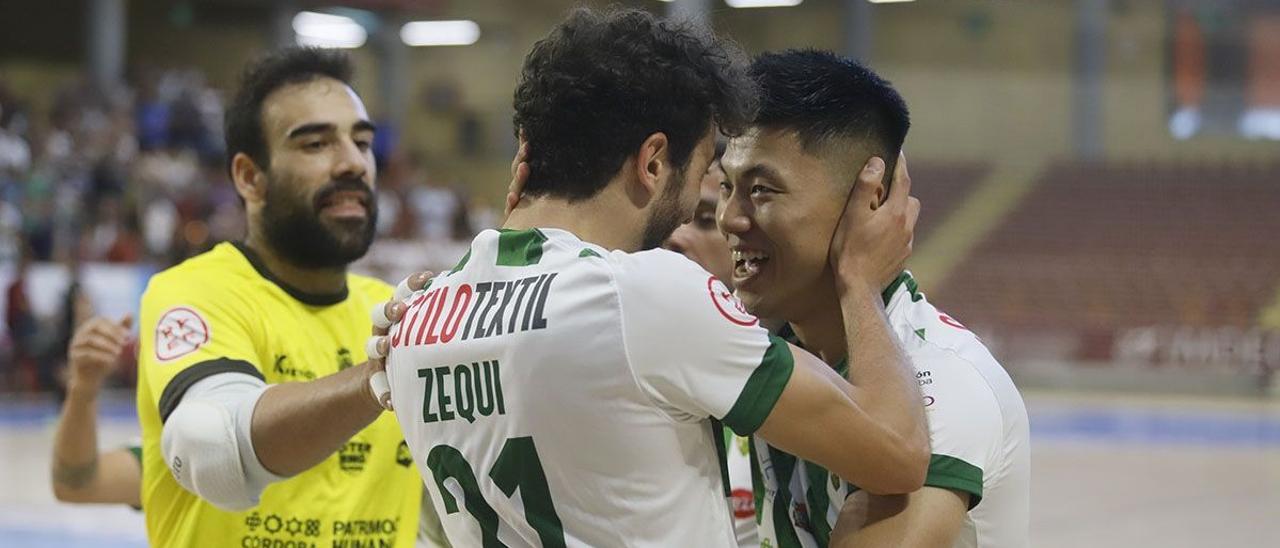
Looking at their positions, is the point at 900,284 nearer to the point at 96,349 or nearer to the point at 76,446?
the point at 96,349

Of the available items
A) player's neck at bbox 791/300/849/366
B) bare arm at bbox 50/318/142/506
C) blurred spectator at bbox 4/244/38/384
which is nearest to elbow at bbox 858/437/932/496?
player's neck at bbox 791/300/849/366

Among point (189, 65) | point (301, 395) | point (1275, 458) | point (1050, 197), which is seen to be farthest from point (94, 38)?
point (301, 395)

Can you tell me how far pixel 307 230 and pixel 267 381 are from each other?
48 cm

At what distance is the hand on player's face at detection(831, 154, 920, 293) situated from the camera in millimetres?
2781

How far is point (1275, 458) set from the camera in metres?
15.0

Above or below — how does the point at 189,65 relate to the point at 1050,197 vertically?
above

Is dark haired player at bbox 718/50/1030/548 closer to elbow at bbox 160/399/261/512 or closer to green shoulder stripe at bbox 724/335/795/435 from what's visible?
green shoulder stripe at bbox 724/335/795/435

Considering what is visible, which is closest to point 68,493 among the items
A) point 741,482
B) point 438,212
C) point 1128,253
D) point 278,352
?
point 278,352

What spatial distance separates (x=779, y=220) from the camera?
9.34 ft

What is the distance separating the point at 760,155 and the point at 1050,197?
30581 mm

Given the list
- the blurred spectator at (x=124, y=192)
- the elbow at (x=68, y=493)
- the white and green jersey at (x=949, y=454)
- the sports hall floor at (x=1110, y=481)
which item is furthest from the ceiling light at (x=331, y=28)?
the white and green jersey at (x=949, y=454)

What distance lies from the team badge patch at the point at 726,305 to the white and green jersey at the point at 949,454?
397 millimetres

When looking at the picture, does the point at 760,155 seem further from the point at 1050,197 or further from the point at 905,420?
the point at 1050,197

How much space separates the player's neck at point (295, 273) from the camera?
434cm
